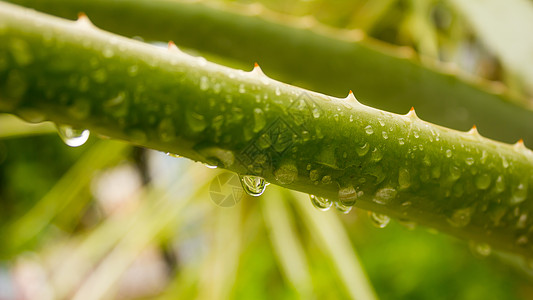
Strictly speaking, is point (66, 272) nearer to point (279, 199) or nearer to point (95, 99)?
point (279, 199)

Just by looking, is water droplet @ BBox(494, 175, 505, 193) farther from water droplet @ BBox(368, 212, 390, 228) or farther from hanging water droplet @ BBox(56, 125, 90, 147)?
hanging water droplet @ BBox(56, 125, 90, 147)

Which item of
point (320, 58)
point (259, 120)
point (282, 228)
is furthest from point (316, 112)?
point (282, 228)

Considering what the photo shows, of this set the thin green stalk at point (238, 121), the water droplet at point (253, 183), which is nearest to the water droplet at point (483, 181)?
the thin green stalk at point (238, 121)

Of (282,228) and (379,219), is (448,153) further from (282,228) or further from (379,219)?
(282,228)

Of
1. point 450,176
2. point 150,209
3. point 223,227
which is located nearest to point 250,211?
point 223,227

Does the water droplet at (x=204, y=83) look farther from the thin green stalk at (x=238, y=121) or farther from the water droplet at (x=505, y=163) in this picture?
the water droplet at (x=505, y=163)
